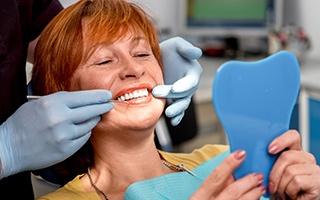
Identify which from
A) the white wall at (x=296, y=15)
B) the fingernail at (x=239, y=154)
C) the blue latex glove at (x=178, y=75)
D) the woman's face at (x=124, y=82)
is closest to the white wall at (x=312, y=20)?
the white wall at (x=296, y=15)

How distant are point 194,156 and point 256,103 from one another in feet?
1.67

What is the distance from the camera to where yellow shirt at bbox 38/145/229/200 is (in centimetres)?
116

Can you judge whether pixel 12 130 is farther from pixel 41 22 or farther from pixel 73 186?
pixel 41 22

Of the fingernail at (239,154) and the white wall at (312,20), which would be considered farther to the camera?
the white wall at (312,20)

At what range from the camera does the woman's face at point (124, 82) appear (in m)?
1.11

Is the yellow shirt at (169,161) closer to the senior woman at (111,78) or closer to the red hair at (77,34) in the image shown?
the senior woman at (111,78)

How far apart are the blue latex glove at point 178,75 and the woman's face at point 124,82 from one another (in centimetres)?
3

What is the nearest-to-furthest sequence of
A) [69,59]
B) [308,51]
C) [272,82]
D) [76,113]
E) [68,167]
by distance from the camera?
[272,82] → [76,113] → [69,59] → [68,167] → [308,51]

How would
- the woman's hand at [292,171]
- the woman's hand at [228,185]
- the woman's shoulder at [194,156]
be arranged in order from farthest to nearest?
1. the woman's shoulder at [194,156]
2. the woman's hand at [292,171]
3. the woman's hand at [228,185]

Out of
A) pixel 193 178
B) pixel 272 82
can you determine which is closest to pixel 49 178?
pixel 193 178

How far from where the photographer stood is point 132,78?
1144mm

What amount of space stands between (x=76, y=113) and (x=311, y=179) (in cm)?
53

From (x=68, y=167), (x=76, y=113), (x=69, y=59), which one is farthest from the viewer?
(x=68, y=167)

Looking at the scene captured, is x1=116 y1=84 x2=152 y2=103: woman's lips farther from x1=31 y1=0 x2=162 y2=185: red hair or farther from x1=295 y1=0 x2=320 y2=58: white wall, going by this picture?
x1=295 y1=0 x2=320 y2=58: white wall
